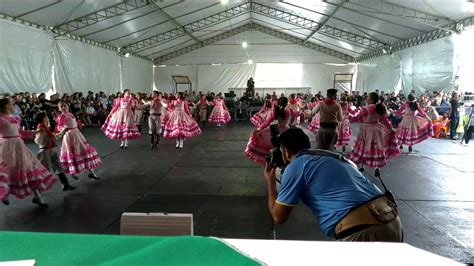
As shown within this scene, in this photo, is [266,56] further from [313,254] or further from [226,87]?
[313,254]

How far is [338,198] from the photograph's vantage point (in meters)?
1.88

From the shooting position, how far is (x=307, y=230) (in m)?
3.96

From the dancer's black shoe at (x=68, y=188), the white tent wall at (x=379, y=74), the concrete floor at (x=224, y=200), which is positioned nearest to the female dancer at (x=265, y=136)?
the concrete floor at (x=224, y=200)

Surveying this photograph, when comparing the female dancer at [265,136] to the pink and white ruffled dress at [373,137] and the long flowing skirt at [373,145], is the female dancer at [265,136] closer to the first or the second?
the pink and white ruffled dress at [373,137]

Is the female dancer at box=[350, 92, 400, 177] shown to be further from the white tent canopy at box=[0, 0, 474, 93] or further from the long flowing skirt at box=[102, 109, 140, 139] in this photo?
the white tent canopy at box=[0, 0, 474, 93]

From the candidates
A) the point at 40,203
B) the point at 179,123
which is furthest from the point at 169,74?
the point at 40,203

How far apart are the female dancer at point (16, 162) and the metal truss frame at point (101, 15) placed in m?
9.73

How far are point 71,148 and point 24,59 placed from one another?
23.7ft

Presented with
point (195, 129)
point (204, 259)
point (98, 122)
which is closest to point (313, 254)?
point (204, 259)

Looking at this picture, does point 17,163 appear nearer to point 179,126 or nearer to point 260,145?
point 260,145

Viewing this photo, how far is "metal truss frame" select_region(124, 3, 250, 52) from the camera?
19.5 meters

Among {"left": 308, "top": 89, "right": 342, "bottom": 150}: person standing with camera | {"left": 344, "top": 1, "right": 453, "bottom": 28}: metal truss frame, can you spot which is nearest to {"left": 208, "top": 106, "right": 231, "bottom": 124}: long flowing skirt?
{"left": 344, "top": 1, "right": 453, "bottom": 28}: metal truss frame

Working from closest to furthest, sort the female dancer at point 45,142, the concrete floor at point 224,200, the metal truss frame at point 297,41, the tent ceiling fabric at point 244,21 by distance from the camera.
Answer: 1. the concrete floor at point 224,200
2. the female dancer at point 45,142
3. the tent ceiling fabric at point 244,21
4. the metal truss frame at point 297,41

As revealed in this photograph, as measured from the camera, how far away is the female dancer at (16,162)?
14.9 ft
